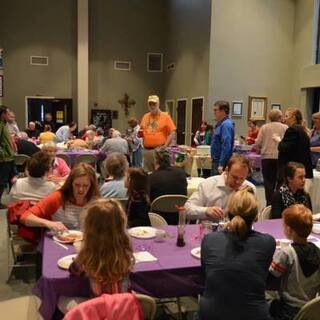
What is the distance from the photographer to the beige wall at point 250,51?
11.2 m

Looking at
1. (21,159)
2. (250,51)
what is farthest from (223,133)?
(250,51)

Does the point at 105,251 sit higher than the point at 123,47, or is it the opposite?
the point at 123,47

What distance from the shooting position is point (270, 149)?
611 cm

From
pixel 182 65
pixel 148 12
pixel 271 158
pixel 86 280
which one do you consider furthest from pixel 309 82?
pixel 86 280

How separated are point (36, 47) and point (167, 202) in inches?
468

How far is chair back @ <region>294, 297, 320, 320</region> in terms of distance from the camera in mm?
1899

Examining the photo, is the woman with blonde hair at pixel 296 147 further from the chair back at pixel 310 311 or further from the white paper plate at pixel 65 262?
the white paper plate at pixel 65 262

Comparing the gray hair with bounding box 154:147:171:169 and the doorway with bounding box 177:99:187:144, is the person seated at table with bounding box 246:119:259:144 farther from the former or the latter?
the gray hair with bounding box 154:147:171:169

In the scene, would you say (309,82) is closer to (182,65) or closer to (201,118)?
(201,118)

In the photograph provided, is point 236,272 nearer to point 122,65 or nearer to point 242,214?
point 242,214

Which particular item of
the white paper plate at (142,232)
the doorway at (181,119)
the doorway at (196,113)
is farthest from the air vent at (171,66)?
the white paper plate at (142,232)

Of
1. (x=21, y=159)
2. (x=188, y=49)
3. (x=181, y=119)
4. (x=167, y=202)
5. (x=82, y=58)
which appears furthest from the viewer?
(x=82, y=58)

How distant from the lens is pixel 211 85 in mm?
11188

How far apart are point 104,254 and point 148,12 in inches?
551
